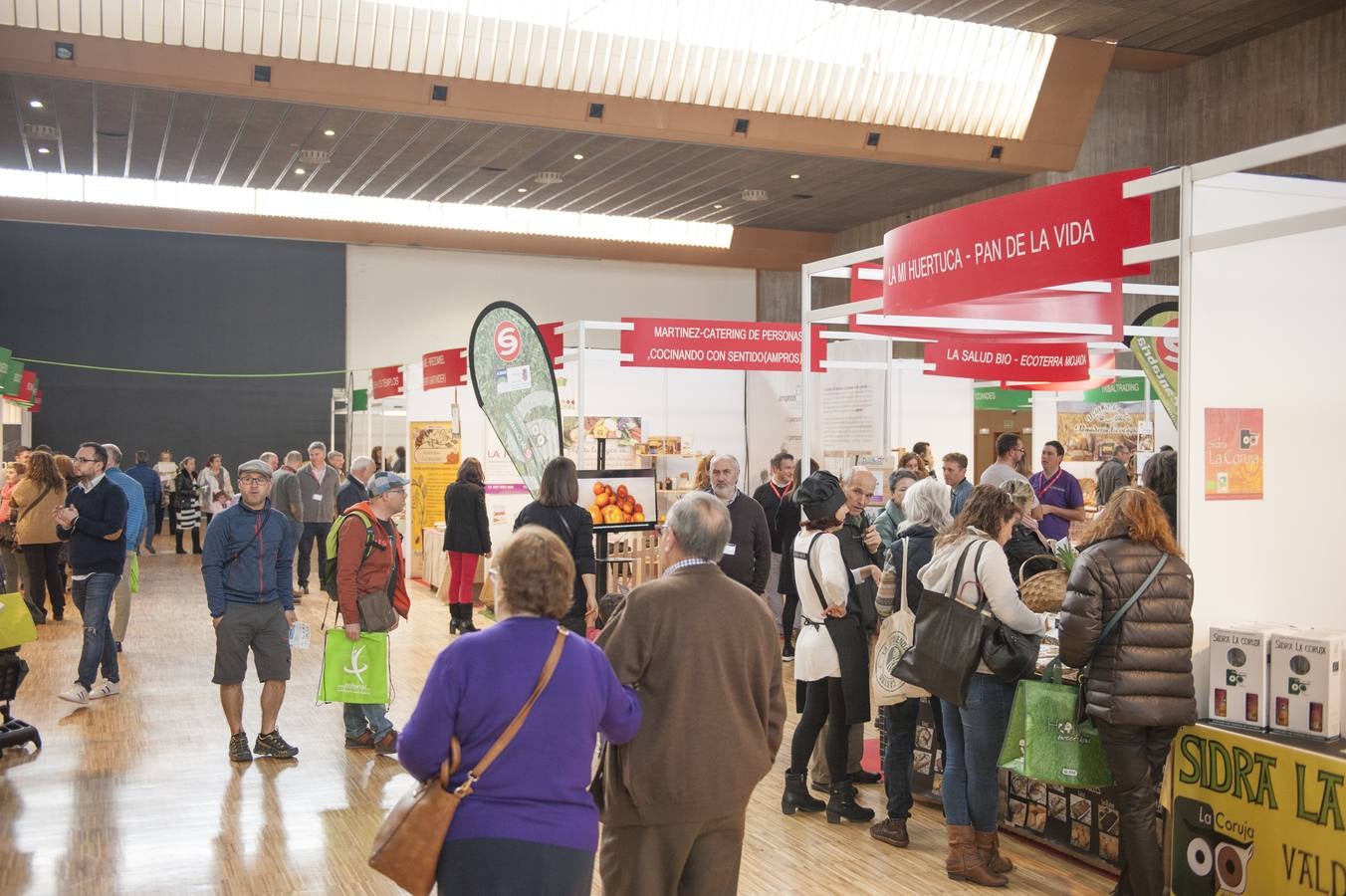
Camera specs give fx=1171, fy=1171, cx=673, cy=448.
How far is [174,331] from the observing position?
18719 millimetres

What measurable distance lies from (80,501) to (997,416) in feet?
38.4

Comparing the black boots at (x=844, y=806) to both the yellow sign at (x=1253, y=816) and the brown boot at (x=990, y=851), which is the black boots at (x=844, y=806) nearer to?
the brown boot at (x=990, y=851)

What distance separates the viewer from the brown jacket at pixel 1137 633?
11.7ft

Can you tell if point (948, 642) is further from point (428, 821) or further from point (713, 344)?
point (713, 344)

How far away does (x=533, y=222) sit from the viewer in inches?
710

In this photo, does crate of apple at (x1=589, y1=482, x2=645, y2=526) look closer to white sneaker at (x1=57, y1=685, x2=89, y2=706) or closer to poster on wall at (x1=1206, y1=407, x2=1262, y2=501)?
white sneaker at (x1=57, y1=685, x2=89, y2=706)

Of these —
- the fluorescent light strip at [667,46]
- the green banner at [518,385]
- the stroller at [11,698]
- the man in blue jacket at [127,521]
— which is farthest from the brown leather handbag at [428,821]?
the fluorescent light strip at [667,46]

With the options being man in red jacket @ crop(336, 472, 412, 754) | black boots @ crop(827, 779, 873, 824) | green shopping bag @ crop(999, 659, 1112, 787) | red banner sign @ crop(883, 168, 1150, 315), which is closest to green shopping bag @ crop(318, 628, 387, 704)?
man in red jacket @ crop(336, 472, 412, 754)

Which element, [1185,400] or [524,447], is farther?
[524,447]

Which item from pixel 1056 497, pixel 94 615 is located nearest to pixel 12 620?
pixel 94 615

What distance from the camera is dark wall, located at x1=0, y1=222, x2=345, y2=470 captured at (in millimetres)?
18062

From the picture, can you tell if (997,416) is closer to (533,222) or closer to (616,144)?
(616,144)

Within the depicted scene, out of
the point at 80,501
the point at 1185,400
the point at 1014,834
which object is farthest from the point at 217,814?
the point at 1185,400

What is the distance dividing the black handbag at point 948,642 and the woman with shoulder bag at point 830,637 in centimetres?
50
